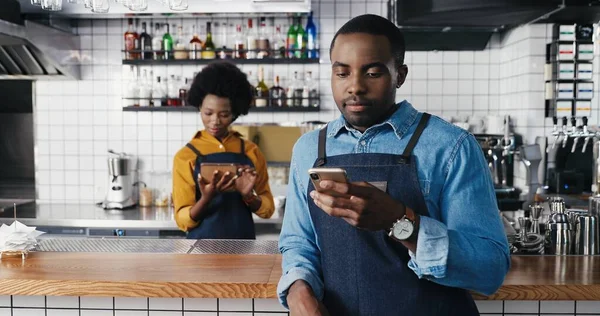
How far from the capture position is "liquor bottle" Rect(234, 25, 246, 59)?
4.87m

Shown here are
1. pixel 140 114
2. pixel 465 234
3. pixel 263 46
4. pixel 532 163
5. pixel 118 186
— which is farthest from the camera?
pixel 140 114

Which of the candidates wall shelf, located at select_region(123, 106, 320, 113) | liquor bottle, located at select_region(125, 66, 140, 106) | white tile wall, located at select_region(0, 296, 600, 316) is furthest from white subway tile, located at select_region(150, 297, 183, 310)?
liquor bottle, located at select_region(125, 66, 140, 106)

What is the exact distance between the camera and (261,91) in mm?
4914

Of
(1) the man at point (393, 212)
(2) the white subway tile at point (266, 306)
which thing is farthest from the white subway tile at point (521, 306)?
(2) the white subway tile at point (266, 306)

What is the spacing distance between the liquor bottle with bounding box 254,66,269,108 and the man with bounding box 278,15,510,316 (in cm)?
330

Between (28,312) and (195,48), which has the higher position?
(195,48)

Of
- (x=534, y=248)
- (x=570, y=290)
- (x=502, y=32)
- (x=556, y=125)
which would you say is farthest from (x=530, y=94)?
(x=570, y=290)

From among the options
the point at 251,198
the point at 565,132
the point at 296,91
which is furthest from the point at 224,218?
the point at 565,132

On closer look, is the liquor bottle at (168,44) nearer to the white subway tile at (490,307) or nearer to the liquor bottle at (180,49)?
the liquor bottle at (180,49)

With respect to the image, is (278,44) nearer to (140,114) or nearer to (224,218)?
(140,114)

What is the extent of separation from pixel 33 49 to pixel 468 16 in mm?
2988

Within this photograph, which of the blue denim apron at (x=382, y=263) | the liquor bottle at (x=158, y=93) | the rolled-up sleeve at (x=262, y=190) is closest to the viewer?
the blue denim apron at (x=382, y=263)

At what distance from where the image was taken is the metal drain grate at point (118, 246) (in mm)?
2389

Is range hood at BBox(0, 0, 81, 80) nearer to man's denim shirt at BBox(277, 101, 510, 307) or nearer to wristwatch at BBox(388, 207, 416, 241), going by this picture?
man's denim shirt at BBox(277, 101, 510, 307)
